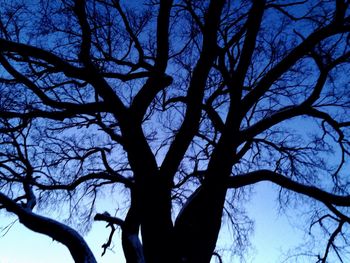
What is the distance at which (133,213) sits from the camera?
480 centimetres

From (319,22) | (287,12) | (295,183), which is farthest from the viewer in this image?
(287,12)

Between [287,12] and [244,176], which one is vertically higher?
[287,12]

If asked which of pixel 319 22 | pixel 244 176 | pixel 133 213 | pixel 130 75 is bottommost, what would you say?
pixel 133 213

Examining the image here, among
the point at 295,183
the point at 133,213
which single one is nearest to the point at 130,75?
the point at 133,213

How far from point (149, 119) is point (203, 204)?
356 centimetres

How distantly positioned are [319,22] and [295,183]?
3120 mm

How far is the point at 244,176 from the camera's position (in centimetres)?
500

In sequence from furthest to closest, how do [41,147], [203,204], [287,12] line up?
[41,147] → [287,12] → [203,204]

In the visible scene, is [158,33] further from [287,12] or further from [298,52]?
[287,12]

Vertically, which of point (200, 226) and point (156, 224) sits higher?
point (200, 226)

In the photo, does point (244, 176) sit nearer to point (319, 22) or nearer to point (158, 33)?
point (158, 33)

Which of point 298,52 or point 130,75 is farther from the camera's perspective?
point 130,75

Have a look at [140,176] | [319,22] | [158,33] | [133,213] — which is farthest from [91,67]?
[319,22]

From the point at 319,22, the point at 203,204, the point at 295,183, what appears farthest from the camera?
the point at 319,22
